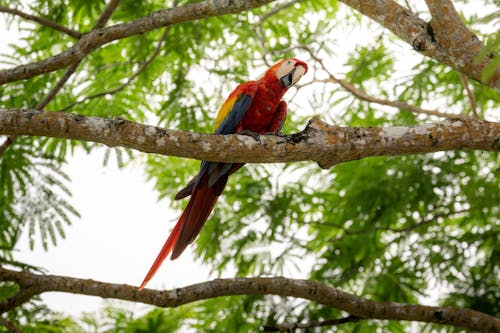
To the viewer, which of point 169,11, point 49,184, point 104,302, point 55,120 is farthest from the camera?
point 104,302

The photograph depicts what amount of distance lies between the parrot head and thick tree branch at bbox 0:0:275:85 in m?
0.28

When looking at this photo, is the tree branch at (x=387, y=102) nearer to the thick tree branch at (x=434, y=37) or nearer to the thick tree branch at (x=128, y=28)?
the thick tree branch at (x=128, y=28)

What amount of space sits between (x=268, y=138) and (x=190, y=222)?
1.79 feet

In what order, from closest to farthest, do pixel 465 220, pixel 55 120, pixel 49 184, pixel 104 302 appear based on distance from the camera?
pixel 55 120 → pixel 49 184 → pixel 465 220 → pixel 104 302

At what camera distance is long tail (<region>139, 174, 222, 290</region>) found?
7.15ft

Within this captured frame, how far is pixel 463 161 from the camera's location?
329 centimetres

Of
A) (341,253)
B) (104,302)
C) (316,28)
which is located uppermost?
(316,28)

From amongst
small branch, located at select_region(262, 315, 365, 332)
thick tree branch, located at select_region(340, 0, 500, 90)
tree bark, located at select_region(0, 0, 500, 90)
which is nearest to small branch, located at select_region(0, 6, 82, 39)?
tree bark, located at select_region(0, 0, 500, 90)

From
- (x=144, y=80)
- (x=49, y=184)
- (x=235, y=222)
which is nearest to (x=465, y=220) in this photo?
(x=235, y=222)

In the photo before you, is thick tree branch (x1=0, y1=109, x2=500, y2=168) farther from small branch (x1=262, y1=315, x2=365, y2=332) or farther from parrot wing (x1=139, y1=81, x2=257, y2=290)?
small branch (x1=262, y1=315, x2=365, y2=332)

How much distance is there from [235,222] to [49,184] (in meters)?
0.91

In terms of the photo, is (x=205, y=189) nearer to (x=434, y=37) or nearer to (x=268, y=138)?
(x=268, y=138)

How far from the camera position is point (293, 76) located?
2.42 meters

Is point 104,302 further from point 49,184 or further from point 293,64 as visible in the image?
point 293,64
